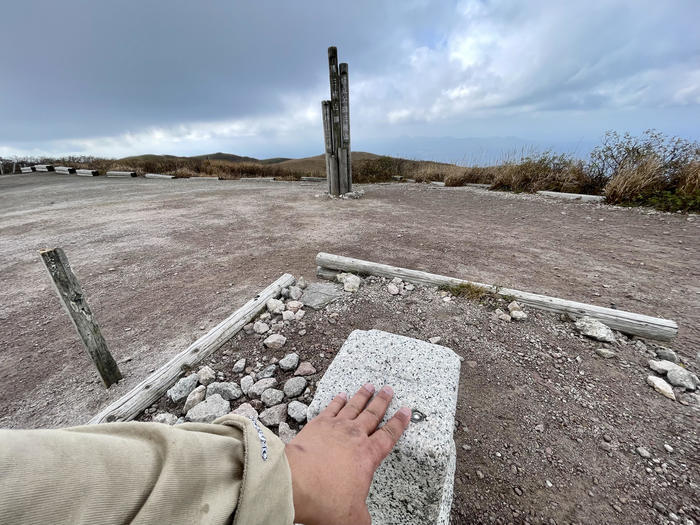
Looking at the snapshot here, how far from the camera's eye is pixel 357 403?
121cm

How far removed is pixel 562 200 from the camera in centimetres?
687

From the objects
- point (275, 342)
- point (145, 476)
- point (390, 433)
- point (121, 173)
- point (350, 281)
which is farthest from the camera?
point (121, 173)

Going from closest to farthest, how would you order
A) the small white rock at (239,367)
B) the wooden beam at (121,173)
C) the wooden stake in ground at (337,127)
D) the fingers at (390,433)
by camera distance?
1. the fingers at (390,433)
2. the small white rock at (239,367)
3. the wooden stake in ground at (337,127)
4. the wooden beam at (121,173)

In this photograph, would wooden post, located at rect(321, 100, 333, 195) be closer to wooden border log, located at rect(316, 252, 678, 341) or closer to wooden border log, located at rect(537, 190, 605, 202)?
wooden border log, located at rect(316, 252, 678, 341)

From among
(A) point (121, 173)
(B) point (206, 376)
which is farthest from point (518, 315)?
(A) point (121, 173)

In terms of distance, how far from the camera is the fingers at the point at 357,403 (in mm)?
1165

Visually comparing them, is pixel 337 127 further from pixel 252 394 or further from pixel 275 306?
pixel 252 394

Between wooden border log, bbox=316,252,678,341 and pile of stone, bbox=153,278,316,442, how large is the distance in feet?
4.20

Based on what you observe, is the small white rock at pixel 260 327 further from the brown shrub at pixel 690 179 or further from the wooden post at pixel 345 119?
the brown shrub at pixel 690 179

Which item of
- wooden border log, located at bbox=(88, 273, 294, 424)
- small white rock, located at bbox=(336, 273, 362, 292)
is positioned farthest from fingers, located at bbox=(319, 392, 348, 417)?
small white rock, located at bbox=(336, 273, 362, 292)

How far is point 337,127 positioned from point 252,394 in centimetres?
671

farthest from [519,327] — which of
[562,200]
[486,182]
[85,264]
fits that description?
[486,182]

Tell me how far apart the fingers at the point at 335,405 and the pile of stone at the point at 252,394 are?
23.8 inches

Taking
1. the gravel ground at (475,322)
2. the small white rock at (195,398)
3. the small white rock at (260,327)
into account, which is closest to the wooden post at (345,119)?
the gravel ground at (475,322)
